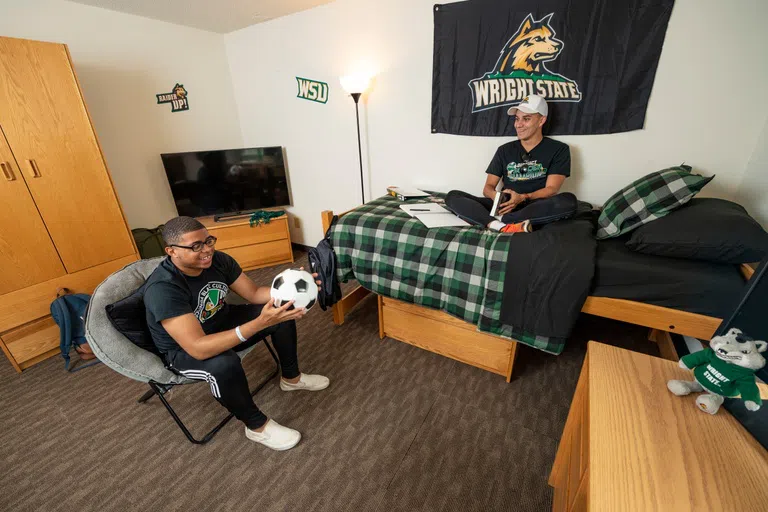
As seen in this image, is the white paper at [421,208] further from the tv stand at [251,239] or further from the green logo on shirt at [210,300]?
the tv stand at [251,239]

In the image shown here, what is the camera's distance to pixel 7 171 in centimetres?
186

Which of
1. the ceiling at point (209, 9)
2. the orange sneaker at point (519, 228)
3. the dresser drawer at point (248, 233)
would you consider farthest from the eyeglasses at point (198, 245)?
the ceiling at point (209, 9)

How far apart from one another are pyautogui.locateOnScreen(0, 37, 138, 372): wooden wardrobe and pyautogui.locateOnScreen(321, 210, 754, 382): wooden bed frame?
1.68m

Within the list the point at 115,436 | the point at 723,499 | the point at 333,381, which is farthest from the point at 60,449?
the point at 723,499

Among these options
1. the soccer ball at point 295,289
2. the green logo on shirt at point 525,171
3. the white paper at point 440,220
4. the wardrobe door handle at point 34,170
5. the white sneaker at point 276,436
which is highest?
the wardrobe door handle at point 34,170

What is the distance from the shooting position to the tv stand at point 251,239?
9.98ft

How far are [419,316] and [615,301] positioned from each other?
992 mm

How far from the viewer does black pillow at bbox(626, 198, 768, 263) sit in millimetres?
1271

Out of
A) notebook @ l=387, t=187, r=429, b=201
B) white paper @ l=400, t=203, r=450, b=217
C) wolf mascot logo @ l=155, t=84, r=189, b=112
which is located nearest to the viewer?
white paper @ l=400, t=203, r=450, b=217

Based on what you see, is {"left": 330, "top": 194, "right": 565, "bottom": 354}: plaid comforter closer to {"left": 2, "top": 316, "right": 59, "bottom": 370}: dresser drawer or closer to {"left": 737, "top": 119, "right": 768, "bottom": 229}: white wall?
{"left": 737, "top": 119, "right": 768, "bottom": 229}: white wall

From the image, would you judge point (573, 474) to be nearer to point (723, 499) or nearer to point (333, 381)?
point (723, 499)

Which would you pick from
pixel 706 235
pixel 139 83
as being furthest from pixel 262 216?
pixel 706 235

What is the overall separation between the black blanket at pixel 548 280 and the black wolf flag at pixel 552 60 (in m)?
1.05

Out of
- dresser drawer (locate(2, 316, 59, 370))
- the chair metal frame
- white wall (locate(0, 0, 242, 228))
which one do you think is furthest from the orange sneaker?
white wall (locate(0, 0, 242, 228))
